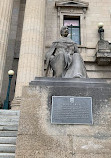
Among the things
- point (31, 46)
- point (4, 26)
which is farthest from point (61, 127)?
point (4, 26)

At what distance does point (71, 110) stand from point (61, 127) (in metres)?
0.46

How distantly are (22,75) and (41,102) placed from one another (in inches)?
343

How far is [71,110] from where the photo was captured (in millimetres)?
5176

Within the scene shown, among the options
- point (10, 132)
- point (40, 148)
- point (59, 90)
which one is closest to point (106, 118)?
point (59, 90)

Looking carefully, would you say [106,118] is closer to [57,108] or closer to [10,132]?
[57,108]

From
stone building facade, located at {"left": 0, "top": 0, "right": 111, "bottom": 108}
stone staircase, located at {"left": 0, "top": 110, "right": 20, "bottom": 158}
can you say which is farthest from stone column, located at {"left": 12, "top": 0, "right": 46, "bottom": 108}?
stone staircase, located at {"left": 0, "top": 110, "right": 20, "bottom": 158}

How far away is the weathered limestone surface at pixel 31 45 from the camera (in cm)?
1377

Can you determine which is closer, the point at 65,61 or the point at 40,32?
the point at 65,61

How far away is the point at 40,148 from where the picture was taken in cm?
476

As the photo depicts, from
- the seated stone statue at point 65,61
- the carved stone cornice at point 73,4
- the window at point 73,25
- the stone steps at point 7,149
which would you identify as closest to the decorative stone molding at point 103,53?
the window at point 73,25

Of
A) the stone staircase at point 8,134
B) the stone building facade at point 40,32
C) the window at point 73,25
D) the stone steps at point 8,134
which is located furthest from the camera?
the window at point 73,25

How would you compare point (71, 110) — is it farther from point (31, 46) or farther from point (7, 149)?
point (31, 46)

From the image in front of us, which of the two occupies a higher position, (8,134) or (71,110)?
(71,110)

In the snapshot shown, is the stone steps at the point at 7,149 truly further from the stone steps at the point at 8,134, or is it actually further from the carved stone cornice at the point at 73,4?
the carved stone cornice at the point at 73,4
